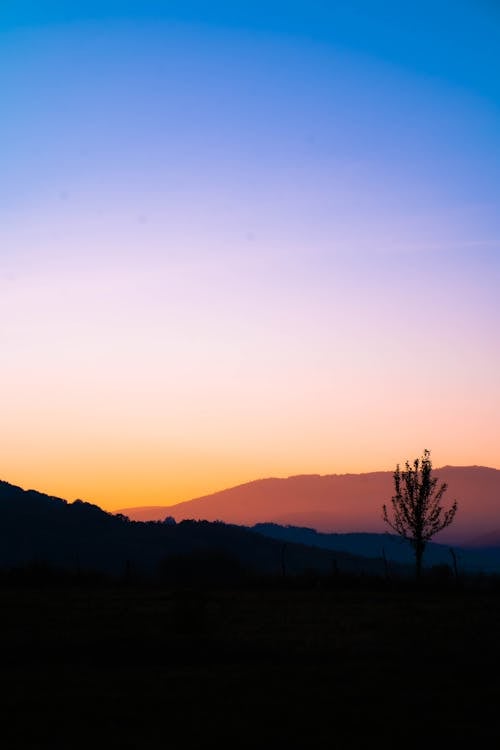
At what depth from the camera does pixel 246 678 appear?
15.0m

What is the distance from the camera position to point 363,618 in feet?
87.7

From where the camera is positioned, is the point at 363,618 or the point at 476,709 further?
the point at 363,618

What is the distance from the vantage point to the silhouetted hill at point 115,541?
3568 inches

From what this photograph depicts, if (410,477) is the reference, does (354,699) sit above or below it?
below

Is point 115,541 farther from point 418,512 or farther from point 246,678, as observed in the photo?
point 246,678

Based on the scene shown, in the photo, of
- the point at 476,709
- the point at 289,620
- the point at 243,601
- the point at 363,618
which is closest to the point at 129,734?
the point at 476,709

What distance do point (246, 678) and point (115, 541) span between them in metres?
86.1

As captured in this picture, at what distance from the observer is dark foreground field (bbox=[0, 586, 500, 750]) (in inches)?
438

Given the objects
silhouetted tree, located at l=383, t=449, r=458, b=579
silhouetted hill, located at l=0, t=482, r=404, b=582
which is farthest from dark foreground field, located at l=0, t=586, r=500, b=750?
silhouetted hill, located at l=0, t=482, r=404, b=582

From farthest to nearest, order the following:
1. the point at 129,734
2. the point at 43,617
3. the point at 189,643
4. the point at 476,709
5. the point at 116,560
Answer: the point at 116,560 < the point at 43,617 < the point at 189,643 < the point at 476,709 < the point at 129,734

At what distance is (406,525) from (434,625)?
23734mm

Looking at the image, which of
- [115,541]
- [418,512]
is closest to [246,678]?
[418,512]

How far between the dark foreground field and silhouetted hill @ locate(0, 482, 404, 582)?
58.0 metres

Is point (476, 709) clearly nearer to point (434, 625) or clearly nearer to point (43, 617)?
point (434, 625)
